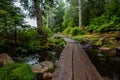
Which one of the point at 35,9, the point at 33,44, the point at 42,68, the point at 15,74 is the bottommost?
the point at 42,68

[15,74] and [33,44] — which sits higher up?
[33,44]

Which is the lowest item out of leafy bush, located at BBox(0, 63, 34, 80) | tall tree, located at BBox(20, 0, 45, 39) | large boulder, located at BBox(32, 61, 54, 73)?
large boulder, located at BBox(32, 61, 54, 73)

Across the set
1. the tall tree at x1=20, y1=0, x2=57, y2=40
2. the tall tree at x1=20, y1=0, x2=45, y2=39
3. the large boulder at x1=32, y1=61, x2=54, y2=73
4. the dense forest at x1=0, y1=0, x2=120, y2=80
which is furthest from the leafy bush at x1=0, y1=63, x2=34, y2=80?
the tall tree at x1=20, y1=0, x2=45, y2=39

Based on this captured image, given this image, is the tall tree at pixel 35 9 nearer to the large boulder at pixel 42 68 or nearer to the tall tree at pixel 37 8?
the tall tree at pixel 37 8

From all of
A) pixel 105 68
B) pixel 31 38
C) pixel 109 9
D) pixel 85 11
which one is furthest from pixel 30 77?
pixel 85 11

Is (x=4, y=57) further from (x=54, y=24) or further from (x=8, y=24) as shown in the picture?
(x=54, y=24)

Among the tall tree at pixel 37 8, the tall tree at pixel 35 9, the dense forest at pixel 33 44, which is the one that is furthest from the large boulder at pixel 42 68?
the tall tree at pixel 35 9

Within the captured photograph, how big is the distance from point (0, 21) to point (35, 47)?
3504 millimetres

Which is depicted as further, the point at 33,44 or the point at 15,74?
the point at 33,44

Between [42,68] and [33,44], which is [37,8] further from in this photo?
[42,68]

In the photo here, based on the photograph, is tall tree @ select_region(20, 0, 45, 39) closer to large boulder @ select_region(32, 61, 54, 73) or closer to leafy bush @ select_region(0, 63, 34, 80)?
large boulder @ select_region(32, 61, 54, 73)

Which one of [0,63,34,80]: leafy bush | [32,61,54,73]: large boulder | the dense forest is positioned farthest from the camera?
[32,61,54,73]: large boulder

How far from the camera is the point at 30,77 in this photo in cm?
499

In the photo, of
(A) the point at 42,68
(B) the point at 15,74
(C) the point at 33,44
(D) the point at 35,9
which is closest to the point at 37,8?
(D) the point at 35,9
